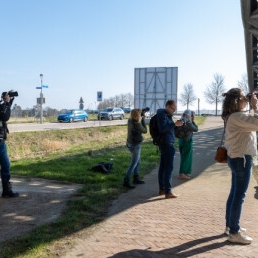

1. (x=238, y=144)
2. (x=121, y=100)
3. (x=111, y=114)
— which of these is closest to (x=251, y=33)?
(x=238, y=144)

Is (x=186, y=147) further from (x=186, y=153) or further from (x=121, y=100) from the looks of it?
(x=121, y=100)

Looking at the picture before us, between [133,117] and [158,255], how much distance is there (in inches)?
141

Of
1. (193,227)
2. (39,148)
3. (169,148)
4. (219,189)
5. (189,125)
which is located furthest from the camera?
(39,148)

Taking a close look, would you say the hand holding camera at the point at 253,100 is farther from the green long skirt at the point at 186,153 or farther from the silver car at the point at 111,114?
the silver car at the point at 111,114

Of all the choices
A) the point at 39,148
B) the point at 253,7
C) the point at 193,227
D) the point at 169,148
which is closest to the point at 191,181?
the point at 169,148

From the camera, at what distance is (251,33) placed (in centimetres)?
1251

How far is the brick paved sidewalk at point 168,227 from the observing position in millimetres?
3762

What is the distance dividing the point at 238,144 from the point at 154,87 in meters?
19.5

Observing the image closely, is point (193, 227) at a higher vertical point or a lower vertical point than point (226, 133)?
lower

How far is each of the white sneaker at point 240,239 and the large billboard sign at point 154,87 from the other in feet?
61.9

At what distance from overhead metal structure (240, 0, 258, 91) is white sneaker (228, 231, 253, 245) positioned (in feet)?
26.2

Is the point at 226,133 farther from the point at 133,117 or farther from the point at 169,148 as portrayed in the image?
the point at 133,117

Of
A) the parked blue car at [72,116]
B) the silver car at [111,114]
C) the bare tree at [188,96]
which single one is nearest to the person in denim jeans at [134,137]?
the parked blue car at [72,116]

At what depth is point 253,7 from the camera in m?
10.8
